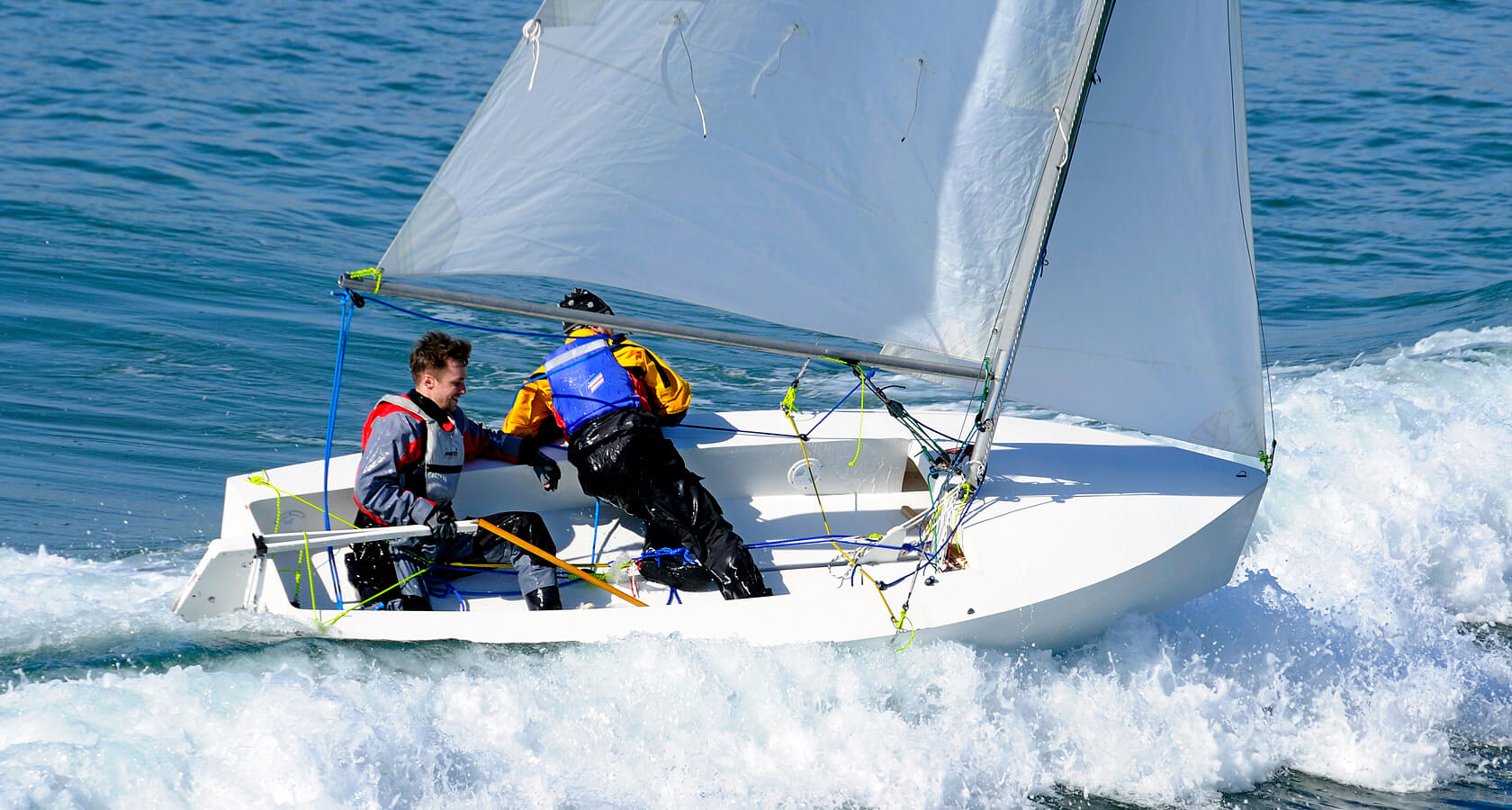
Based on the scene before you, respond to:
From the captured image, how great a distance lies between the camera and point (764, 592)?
3854mm

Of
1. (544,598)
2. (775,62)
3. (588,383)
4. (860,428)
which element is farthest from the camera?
(860,428)

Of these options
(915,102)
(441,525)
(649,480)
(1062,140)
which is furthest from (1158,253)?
(441,525)

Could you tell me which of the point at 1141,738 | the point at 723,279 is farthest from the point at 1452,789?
the point at 723,279

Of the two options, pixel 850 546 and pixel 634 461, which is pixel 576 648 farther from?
pixel 850 546

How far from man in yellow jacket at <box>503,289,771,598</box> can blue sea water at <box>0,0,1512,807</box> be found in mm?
474

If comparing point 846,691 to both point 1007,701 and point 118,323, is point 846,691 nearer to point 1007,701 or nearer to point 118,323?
point 1007,701

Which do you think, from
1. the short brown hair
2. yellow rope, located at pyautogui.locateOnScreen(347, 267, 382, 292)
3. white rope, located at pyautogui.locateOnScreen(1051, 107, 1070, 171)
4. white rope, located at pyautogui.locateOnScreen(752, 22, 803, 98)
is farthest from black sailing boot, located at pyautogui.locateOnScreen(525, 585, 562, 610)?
white rope, located at pyautogui.locateOnScreen(1051, 107, 1070, 171)

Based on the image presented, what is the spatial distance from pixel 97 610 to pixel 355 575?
2.55 ft

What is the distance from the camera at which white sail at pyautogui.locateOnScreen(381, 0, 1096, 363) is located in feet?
10.8

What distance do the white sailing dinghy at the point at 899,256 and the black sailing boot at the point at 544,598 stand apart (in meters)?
0.18

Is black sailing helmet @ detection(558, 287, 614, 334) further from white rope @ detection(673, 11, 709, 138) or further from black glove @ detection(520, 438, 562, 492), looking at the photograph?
white rope @ detection(673, 11, 709, 138)

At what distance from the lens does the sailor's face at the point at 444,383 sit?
376cm

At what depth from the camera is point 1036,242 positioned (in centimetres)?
377

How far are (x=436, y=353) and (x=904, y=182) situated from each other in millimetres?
1460
